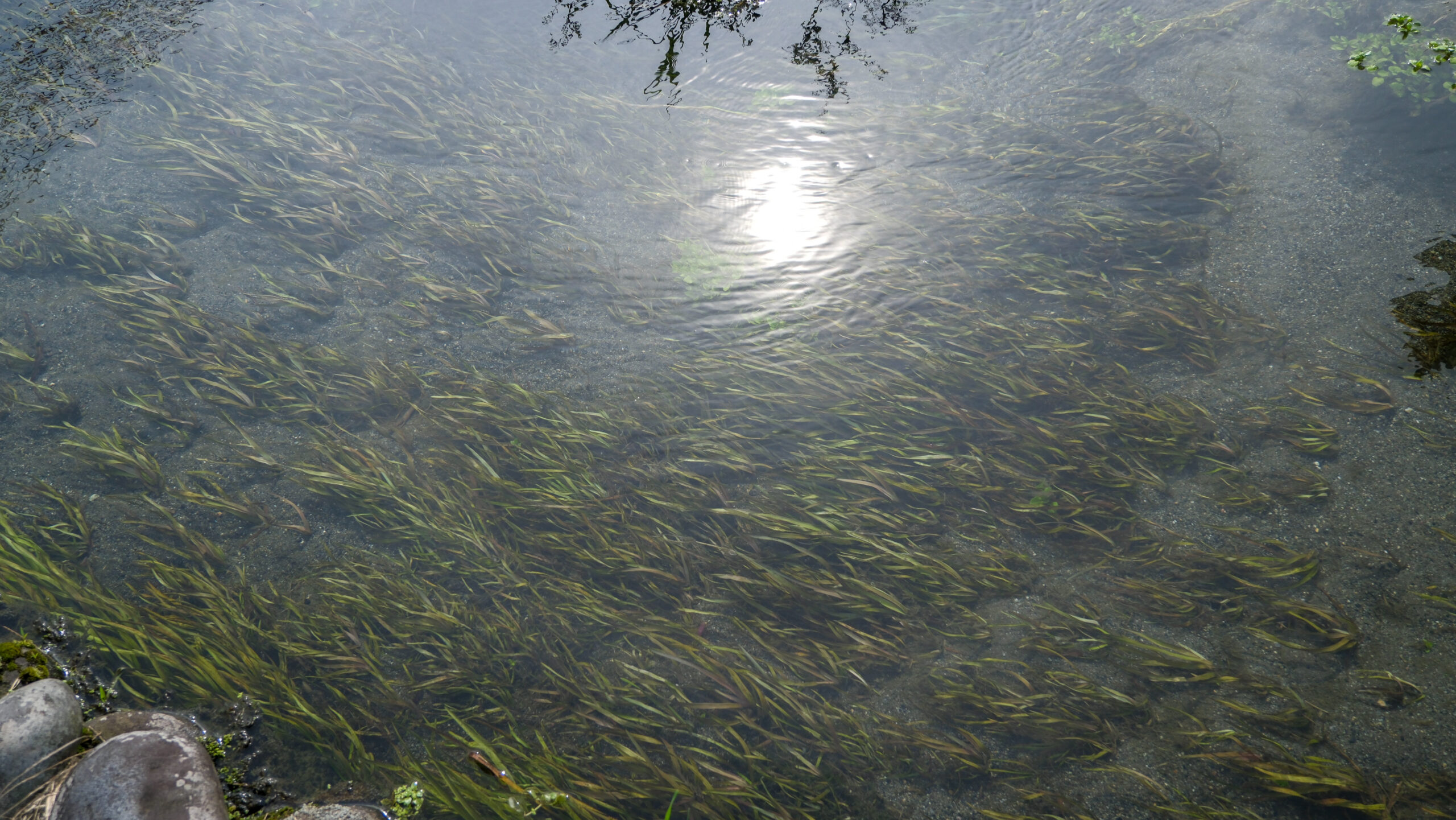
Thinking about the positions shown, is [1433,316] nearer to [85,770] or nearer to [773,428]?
[773,428]

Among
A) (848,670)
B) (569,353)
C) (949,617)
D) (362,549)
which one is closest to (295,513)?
(362,549)

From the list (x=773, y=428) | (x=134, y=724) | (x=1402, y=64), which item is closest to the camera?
(x=134, y=724)

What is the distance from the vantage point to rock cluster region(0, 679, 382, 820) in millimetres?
1759

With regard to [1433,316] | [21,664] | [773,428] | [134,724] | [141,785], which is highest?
[1433,316]

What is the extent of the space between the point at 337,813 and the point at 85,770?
0.70 m

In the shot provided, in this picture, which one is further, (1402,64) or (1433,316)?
(1402,64)

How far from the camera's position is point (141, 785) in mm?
1795

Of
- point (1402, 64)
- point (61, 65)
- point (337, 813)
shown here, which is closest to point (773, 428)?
point (337, 813)

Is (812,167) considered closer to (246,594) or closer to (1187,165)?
(1187,165)

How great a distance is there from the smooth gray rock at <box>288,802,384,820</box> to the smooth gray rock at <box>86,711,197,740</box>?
454 millimetres

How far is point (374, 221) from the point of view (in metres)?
4.53

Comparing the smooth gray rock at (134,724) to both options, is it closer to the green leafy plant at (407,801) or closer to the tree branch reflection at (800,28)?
the green leafy plant at (407,801)

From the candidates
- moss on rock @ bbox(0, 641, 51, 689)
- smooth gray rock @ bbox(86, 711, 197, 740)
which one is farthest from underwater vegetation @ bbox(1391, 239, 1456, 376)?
moss on rock @ bbox(0, 641, 51, 689)

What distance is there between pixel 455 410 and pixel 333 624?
1194mm
